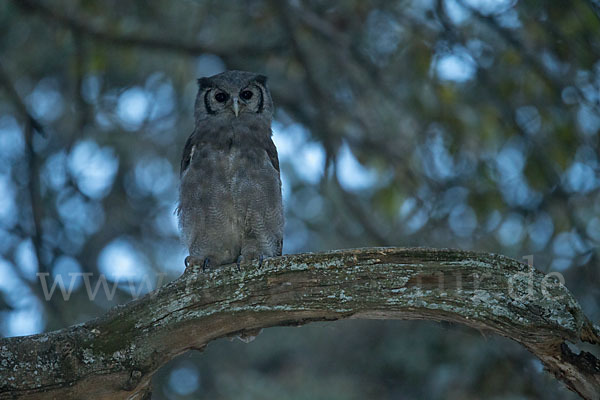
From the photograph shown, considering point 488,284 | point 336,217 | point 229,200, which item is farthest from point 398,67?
point 488,284

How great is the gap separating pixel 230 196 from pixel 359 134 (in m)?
2.21

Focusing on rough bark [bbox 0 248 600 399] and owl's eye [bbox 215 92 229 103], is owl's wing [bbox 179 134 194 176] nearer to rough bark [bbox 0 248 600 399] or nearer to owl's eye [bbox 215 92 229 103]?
owl's eye [bbox 215 92 229 103]

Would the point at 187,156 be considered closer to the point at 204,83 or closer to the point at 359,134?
the point at 204,83

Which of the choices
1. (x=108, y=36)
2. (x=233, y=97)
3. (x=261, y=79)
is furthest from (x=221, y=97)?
(x=108, y=36)

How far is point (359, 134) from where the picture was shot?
6.23 m

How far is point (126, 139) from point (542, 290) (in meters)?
5.37

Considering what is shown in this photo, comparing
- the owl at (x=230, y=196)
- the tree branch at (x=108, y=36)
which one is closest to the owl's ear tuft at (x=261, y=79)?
the owl at (x=230, y=196)

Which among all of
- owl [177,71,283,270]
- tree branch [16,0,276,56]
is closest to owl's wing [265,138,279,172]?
owl [177,71,283,270]

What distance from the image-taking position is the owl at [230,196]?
4344mm

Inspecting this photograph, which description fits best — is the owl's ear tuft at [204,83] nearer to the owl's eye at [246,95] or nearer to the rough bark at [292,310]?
the owl's eye at [246,95]

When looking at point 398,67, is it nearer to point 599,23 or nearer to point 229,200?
point 599,23

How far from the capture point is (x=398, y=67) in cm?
627

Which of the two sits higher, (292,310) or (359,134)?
(359,134)

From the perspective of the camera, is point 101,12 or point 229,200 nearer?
point 229,200
